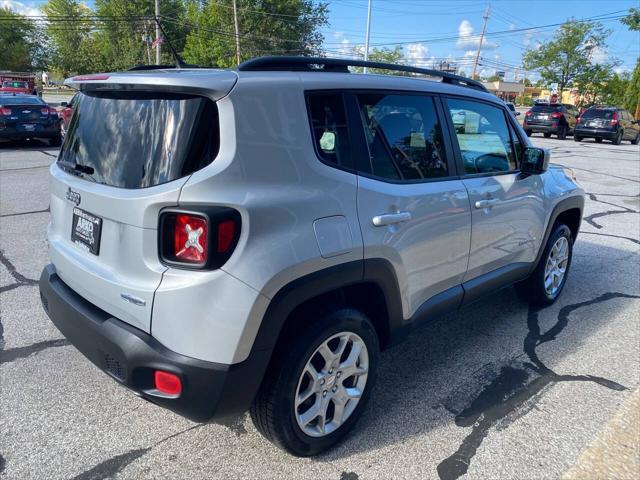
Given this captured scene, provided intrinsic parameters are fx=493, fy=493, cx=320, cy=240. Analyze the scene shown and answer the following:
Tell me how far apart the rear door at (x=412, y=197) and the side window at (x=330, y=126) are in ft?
0.48

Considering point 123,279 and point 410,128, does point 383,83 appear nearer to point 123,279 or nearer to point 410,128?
point 410,128

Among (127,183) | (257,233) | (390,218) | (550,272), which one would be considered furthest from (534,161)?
(127,183)

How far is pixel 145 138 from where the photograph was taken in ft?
6.97

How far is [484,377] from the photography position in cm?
328

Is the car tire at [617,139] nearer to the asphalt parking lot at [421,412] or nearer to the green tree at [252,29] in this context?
the asphalt parking lot at [421,412]

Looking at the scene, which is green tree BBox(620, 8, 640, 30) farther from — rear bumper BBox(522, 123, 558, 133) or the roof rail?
the roof rail

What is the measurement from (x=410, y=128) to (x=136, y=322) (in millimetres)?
1836

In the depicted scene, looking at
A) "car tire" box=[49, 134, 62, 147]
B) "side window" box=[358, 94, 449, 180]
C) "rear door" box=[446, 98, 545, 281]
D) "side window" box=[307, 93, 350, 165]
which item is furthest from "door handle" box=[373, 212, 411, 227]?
"car tire" box=[49, 134, 62, 147]

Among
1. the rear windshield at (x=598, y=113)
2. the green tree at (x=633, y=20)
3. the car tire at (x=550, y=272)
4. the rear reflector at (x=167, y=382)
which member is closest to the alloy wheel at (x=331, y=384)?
the rear reflector at (x=167, y=382)

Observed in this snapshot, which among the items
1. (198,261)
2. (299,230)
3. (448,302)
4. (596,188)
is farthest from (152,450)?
(596,188)

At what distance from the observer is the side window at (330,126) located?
7.61 feet

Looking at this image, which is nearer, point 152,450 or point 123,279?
point 123,279

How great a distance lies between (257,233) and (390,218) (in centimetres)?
82

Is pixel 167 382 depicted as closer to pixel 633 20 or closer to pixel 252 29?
pixel 633 20
